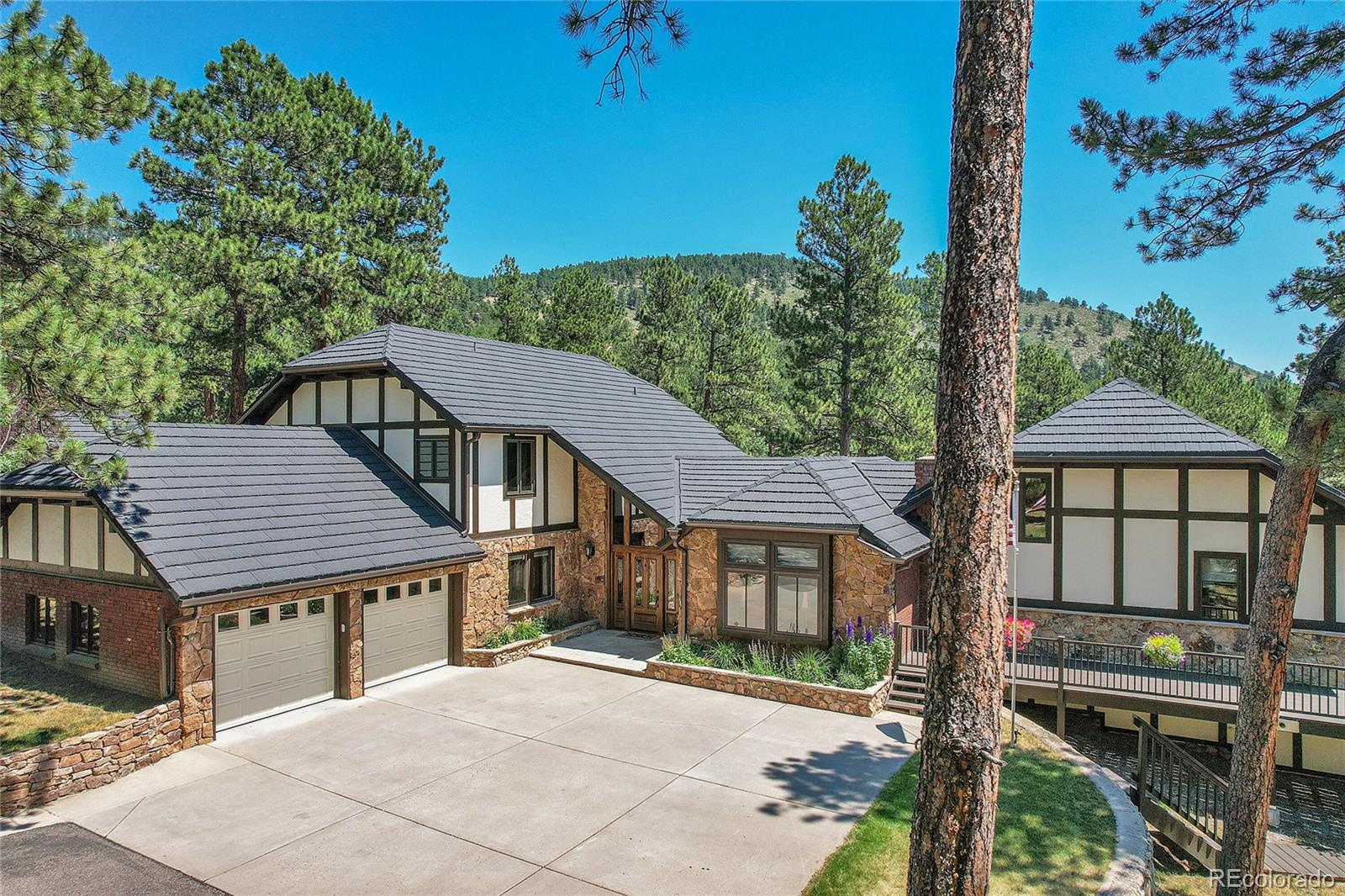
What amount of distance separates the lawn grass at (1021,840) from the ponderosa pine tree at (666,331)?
70.2 ft

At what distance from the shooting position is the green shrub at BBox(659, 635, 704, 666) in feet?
42.8

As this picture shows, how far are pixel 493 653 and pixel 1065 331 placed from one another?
11018cm

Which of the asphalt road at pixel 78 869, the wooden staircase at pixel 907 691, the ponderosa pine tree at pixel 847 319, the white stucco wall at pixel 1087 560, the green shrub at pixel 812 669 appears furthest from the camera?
the ponderosa pine tree at pixel 847 319

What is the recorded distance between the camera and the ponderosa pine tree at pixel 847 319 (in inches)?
965

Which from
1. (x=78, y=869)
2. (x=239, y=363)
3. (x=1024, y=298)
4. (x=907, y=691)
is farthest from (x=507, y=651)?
(x=1024, y=298)

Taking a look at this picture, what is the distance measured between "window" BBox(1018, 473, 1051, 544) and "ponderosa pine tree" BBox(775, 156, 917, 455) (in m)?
10.9

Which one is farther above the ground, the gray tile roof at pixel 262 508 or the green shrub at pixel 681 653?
the gray tile roof at pixel 262 508

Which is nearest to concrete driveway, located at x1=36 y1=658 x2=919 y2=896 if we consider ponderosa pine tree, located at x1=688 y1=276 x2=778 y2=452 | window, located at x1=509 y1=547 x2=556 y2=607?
window, located at x1=509 y1=547 x2=556 y2=607

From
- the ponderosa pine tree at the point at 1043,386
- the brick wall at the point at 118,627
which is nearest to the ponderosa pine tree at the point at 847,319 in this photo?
the ponderosa pine tree at the point at 1043,386

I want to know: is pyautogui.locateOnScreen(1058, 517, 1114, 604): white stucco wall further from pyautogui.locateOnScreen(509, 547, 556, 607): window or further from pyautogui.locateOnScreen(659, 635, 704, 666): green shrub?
pyautogui.locateOnScreen(509, 547, 556, 607): window

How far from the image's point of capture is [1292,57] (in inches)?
311

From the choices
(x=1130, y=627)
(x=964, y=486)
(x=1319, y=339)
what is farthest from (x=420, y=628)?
(x=1319, y=339)

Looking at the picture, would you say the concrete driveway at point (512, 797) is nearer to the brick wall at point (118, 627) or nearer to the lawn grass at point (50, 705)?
the lawn grass at point (50, 705)

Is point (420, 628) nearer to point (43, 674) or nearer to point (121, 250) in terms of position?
point (43, 674)
